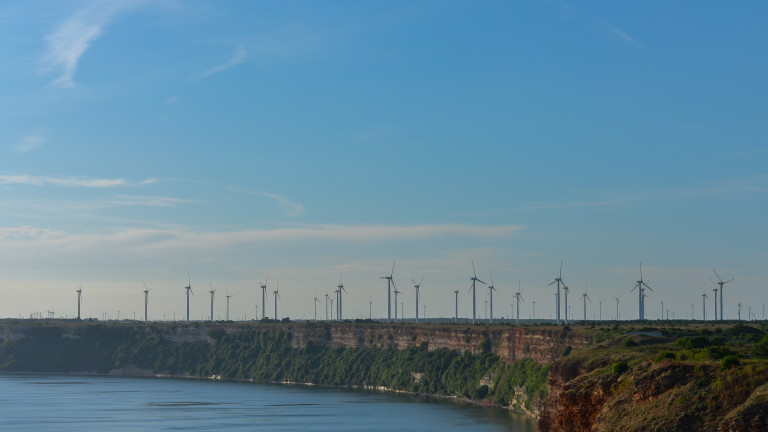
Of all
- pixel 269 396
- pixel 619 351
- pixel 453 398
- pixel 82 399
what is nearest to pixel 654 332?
pixel 619 351

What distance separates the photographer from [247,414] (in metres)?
158

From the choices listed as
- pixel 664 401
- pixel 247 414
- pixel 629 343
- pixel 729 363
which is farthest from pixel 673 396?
pixel 247 414

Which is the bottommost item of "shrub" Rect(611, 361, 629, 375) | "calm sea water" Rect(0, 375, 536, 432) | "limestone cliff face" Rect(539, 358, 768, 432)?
"calm sea water" Rect(0, 375, 536, 432)

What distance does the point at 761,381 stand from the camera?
190 feet

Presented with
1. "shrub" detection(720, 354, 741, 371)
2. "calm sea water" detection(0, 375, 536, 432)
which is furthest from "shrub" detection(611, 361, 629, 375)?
"calm sea water" detection(0, 375, 536, 432)

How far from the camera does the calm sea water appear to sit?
139 metres

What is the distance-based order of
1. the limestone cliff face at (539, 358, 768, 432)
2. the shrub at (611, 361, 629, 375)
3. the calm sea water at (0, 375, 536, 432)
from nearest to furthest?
the limestone cliff face at (539, 358, 768, 432)
the shrub at (611, 361, 629, 375)
the calm sea water at (0, 375, 536, 432)

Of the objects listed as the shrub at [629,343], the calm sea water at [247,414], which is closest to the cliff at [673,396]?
the shrub at [629,343]

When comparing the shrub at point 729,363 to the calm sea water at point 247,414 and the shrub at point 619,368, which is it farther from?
the calm sea water at point 247,414

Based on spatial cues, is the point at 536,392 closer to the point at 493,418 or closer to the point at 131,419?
the point at 493,418

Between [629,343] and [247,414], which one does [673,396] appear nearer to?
[629,343]

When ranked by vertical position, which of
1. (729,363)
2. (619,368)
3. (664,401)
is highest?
(729,363)

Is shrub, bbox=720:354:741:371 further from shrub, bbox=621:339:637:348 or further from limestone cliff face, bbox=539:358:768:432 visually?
shrub, bbox=621:339:637:348

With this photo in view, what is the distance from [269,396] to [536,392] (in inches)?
2708
